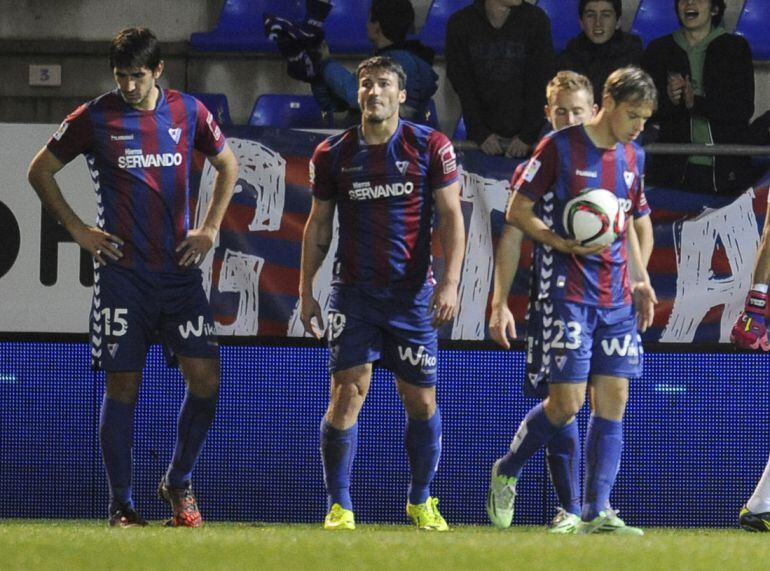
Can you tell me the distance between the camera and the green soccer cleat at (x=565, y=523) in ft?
23.6

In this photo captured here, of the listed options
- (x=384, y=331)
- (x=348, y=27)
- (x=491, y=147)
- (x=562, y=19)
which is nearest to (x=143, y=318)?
(x=384, y=331)

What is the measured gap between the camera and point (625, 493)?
29.4ft

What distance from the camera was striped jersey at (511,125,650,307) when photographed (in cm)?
672

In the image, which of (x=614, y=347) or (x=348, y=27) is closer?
(x=614, y=347)

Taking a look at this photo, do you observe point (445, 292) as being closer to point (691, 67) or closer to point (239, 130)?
point (239, 130)

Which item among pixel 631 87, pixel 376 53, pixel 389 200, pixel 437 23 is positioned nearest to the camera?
pixel 631 87

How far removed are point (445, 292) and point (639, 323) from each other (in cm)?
83

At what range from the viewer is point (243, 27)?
448 inches

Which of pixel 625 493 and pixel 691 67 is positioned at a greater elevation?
pixel 691 67

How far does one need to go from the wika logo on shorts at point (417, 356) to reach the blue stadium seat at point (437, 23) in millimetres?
4528

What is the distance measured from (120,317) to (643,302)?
2206 mm

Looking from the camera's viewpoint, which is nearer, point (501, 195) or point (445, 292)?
point (445, 292)

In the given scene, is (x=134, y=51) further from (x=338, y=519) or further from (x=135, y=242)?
(x=338, y=519)

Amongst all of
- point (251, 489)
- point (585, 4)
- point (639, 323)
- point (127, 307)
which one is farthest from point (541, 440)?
point (585, 4)
